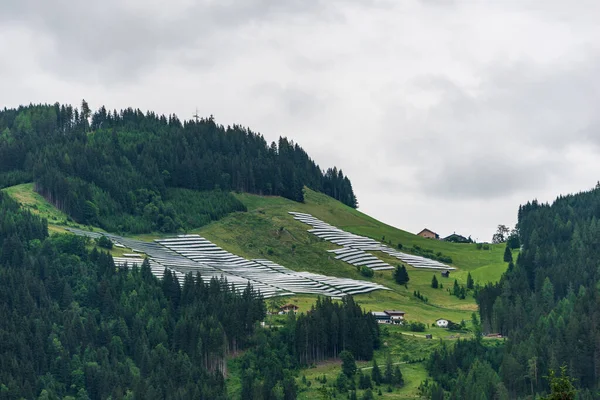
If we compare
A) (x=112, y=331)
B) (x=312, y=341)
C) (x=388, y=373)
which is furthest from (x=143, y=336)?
(x=388, y=373)

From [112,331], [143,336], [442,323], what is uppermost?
[442,323]

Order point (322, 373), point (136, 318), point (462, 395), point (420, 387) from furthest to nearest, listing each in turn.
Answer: point (136, 318) < point (322, 373) < point (420, 387) < point (462, 395)

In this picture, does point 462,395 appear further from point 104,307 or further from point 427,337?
point 104,307

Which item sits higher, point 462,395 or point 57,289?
point 57,289

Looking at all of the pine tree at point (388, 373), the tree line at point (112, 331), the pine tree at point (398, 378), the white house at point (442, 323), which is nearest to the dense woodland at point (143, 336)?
the tree line at point (112, 331)

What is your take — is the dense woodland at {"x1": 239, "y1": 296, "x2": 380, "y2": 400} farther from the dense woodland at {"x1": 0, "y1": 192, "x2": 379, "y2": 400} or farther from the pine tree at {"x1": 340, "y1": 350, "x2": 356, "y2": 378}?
the pine tree at {"x1": 340, "y1": 350, "x2": 356, "y2": 378}

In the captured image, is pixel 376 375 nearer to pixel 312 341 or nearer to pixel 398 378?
pixel 398 378

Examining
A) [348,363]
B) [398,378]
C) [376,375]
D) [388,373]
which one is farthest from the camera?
[348,363]

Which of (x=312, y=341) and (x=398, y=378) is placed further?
(x=312, y=341)

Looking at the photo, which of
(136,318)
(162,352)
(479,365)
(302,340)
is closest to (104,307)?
(136,318)

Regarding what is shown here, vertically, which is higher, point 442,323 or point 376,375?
point 442,323

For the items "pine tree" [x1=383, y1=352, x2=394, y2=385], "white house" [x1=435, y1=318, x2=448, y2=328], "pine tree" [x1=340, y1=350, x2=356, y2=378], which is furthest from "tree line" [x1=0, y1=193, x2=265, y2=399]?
"white house" [x1=435, y1=318, x2=448, y2=328]
